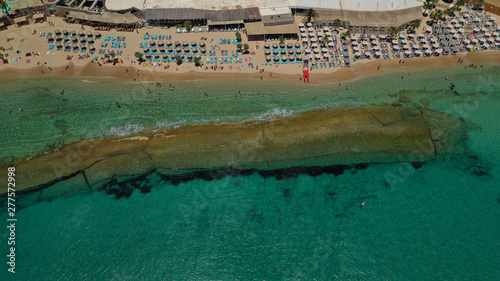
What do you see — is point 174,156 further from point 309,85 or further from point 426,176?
point 426,176

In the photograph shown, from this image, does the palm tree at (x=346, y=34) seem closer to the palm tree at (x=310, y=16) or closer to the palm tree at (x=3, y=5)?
the palm tree at (x=310, y=16)

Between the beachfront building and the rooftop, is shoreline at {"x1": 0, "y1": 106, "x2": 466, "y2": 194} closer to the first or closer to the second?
the beachfront building

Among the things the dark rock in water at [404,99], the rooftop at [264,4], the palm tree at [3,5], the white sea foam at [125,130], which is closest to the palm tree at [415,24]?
the rooftop at [264,4]

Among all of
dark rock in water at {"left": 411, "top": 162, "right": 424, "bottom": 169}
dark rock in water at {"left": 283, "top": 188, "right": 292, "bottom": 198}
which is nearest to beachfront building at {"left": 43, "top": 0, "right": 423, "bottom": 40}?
dark rock in water at {"left": 411, "top": 162, "right": 424, "bottom": 169}

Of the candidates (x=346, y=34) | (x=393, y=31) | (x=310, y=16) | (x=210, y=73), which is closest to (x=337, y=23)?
(x=346, y=34)

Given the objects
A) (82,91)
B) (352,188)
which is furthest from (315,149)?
(82,91)

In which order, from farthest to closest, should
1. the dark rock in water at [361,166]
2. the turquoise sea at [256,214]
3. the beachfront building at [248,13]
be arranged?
the beachfront building at [248,13]
the dark rock in water at [361,166]
the turquoise sea at [256,214]
